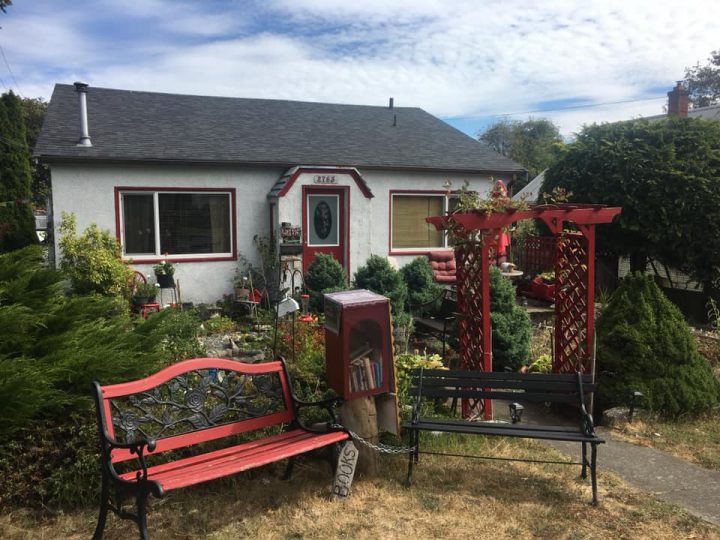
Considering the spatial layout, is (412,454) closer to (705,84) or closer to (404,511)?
(404,511)

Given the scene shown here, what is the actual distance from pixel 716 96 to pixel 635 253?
3968cm

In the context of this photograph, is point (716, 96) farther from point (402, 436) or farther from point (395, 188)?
point (402, 436)

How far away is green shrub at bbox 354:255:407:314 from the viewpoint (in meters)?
9.09

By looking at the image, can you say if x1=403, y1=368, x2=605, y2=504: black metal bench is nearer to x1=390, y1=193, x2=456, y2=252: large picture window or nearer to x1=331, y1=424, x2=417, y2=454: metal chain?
x1=331, y1=424, x2=417, y2=454: metal chain

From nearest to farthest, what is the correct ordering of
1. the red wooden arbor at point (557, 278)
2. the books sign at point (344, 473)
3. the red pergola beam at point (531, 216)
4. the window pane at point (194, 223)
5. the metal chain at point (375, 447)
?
the books sign at point (344, 473) → the metal chain at point (375, 447) → the red pergola beam at point (531, 216) → the red wooden arbor at point (557, 278) → the window pane at point (194, 223)

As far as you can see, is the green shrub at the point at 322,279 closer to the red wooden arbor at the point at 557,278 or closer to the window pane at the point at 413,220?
the red wooden arbor at the point at 557,278

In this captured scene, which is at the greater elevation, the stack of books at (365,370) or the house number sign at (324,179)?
the house number sign at (324,179)

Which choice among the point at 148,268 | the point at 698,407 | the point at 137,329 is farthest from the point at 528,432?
the point at 148,268

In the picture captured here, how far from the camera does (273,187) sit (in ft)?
38.6

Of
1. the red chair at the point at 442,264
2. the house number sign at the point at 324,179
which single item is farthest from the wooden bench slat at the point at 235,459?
the red chair at the point at 442,264

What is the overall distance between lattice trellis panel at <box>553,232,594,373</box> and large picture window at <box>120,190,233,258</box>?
22.5 feet

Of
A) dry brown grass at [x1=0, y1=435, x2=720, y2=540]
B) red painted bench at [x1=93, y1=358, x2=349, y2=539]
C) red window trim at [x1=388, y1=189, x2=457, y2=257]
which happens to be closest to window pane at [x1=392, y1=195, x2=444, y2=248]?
red window trim at [x1=388, y1=189, x2=457, y2=257]

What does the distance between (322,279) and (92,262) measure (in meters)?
3.66

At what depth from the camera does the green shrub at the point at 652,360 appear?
20.8 feet
